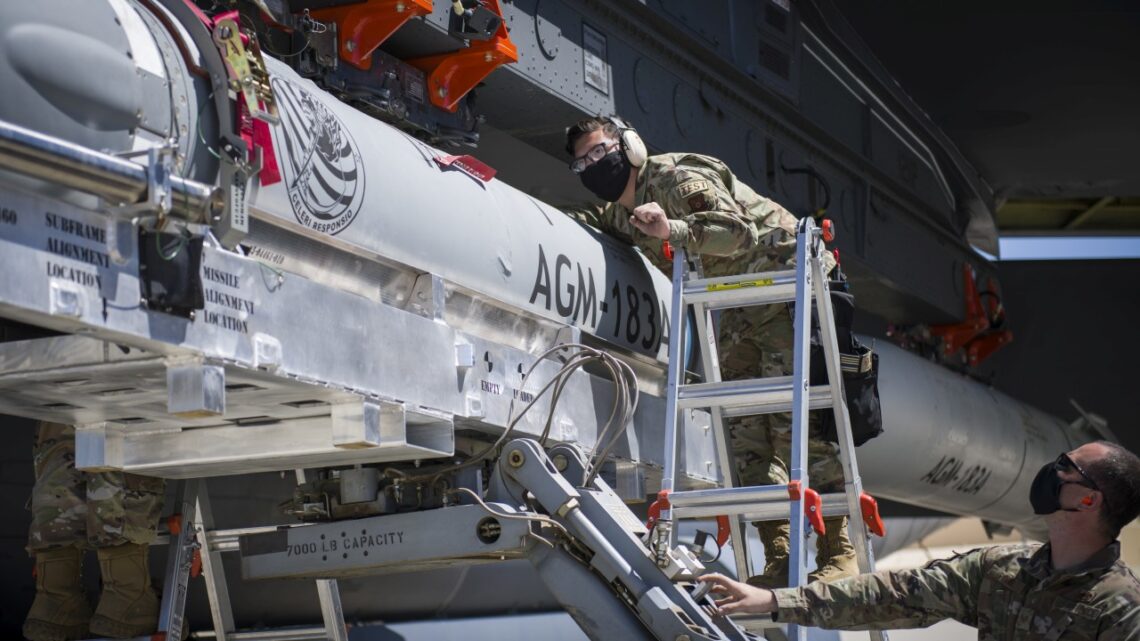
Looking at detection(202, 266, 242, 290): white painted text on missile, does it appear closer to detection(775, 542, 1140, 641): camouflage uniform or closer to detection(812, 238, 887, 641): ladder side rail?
detection(775, 542, 1140, 641): camouflage uniform

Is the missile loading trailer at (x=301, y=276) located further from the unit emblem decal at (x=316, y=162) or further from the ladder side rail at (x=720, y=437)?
the ladder side rail at (x=720, y=437)

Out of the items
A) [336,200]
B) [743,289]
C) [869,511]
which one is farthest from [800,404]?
[336,200]

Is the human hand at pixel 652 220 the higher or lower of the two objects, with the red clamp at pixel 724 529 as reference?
higher

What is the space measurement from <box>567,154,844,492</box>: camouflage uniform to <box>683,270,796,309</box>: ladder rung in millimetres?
259

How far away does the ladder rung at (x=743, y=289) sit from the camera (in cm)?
453

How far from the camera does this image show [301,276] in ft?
11.2

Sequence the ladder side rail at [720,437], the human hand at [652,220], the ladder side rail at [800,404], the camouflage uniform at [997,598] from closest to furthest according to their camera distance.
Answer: the camouflage uniform at [997,598] < the ladder side rail at [800,404] < the human hand at [652,220] < the ladder side rail at [720,437]

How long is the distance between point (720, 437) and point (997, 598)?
188cm

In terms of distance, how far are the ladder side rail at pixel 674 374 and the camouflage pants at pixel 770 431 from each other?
2.47 feet

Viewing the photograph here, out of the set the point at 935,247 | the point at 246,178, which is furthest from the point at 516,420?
the point at 935,247

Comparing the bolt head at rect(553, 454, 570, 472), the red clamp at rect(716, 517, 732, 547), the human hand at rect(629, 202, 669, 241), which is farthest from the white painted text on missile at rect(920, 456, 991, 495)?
the bolt head at rect(553, 454, 570, 472)

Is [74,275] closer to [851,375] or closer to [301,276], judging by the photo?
[301,276]

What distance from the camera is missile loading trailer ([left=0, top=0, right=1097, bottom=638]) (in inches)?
106

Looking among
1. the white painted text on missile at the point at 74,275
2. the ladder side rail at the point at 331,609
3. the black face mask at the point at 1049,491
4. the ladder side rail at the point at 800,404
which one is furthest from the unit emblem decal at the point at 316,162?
the black face mask at the point at 1049,491
